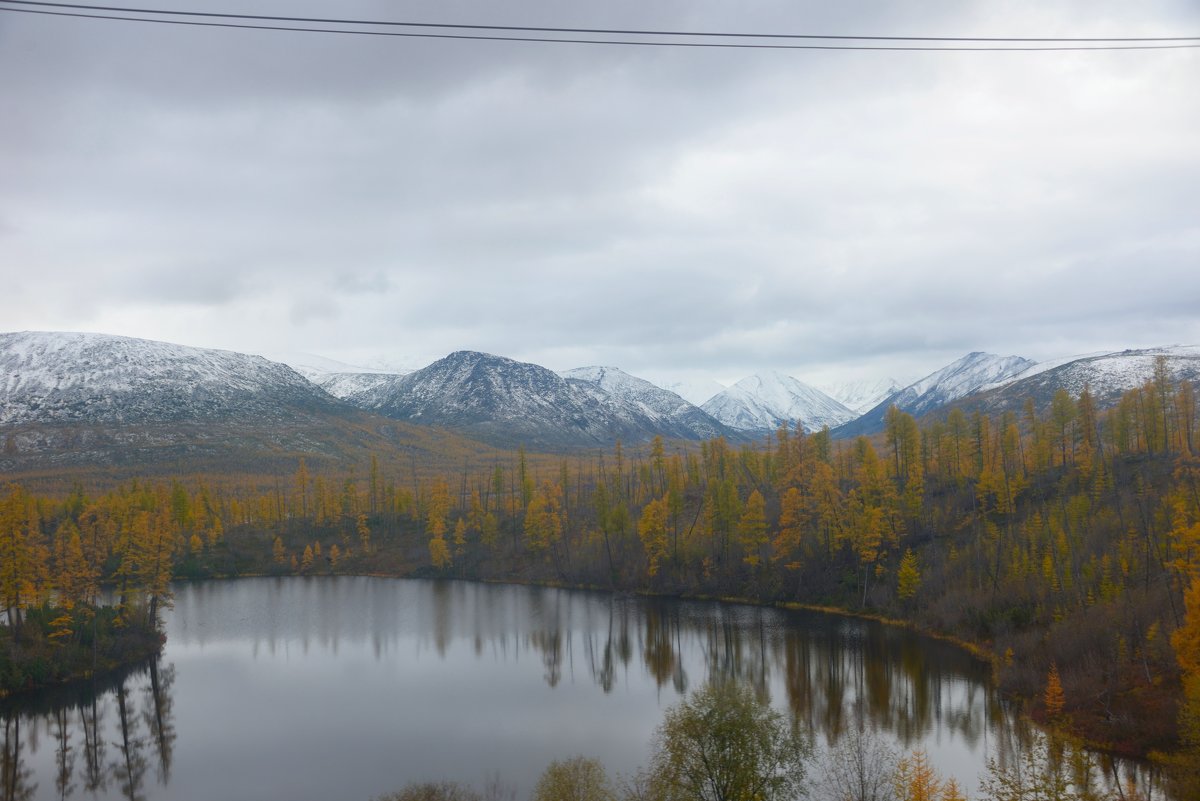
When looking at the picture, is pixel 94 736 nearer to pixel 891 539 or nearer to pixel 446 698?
pixel 446 698

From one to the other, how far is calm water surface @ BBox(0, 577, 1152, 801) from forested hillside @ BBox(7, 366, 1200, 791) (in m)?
4.90

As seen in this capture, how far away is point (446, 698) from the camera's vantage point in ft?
151

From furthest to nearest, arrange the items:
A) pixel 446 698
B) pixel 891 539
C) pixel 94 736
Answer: pixel 891 539 < pixel 446 698 < pixel 94 736

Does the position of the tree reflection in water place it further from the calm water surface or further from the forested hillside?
the forested hillside

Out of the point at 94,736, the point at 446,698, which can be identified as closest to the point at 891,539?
the point at 446,698

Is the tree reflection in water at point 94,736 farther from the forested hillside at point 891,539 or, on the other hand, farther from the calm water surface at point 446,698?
the forested hillside at point 891,539

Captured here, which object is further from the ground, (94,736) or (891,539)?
(891,539)

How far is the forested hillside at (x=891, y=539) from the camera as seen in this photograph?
136ft

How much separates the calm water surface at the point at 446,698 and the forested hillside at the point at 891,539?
16.1 ft

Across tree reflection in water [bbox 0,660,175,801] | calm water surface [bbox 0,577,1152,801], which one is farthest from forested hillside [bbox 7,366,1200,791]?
tree reflection in water [bbox 0,660,175,801]

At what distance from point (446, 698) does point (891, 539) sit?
142ft

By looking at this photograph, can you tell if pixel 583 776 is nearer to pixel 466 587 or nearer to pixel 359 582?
pixel 466 587

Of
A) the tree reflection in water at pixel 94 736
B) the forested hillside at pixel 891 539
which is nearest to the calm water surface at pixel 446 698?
the tree reflection in water at pixel 94 736

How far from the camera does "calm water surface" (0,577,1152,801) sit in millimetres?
35156
